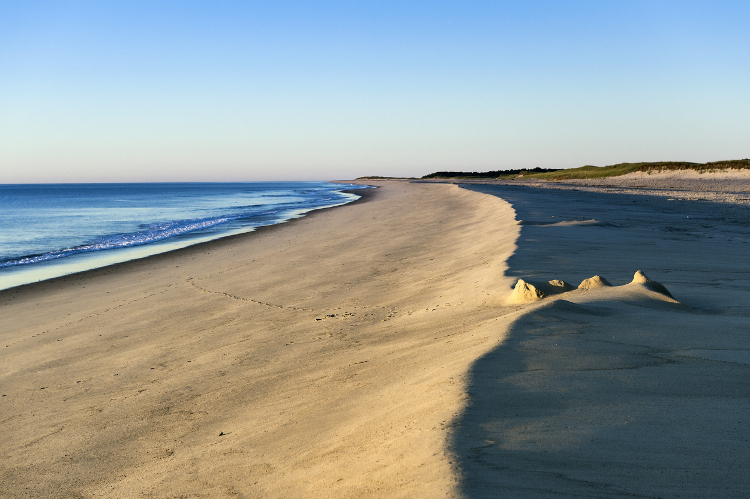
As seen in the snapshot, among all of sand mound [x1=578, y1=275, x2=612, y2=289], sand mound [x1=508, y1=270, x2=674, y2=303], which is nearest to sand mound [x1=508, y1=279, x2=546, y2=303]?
sand mound [x1=508, y1=270, x2=674, y2=303]

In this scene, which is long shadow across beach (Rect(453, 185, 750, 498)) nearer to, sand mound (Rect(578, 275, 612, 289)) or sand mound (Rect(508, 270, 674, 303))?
sand mound (Rect(508, 270, 674, 303))

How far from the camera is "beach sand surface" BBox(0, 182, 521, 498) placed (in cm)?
256

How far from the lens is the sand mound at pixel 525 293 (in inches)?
196

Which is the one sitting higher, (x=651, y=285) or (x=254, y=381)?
(x=651, y=285)

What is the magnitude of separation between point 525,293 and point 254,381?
2.65 m

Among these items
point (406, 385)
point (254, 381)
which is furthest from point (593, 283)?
point (254, 381)

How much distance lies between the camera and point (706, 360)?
3.16m

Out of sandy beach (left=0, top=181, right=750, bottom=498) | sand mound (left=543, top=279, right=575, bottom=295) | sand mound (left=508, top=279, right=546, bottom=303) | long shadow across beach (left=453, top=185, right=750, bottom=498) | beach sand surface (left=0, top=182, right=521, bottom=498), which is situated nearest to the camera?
long shadow across beach (left=453, top=185, right=750, bottom=498)

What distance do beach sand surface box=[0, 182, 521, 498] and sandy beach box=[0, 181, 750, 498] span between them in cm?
2

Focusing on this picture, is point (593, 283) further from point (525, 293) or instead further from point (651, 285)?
point (525, 293)

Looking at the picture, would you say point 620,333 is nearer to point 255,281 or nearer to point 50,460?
point 50,460

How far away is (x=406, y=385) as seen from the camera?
3.26 meters

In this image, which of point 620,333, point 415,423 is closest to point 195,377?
point 415,423

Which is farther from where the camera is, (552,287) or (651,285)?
(552,287)
